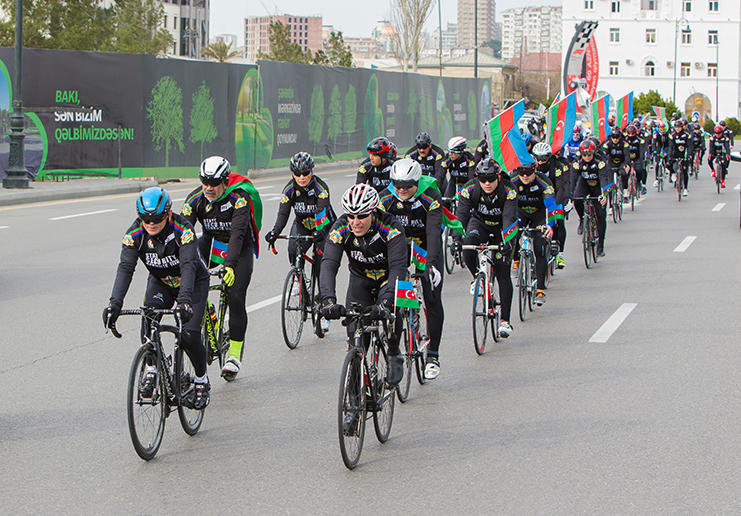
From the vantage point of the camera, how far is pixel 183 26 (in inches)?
5842

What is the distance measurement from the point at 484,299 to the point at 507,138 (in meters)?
10.5

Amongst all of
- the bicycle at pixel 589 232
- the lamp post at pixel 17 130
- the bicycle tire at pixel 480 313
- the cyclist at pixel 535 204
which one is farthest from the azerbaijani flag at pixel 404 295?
the lamp post at pixel 17 130

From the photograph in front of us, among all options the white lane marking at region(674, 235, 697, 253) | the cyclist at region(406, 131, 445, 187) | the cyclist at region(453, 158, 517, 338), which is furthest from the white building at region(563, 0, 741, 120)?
the cyclist at region(453, 158, 517, 338)

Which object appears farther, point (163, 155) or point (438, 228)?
point (163, 155)

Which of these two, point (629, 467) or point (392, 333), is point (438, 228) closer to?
point (392, 333)

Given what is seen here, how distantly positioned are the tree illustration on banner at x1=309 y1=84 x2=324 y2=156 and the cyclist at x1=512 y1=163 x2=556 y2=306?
70.6 feet

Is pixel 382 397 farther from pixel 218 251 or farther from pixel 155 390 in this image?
pixel 218 251

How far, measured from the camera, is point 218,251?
8461mm

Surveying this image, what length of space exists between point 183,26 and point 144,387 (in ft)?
486

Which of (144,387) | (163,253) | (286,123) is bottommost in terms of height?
(144,387)

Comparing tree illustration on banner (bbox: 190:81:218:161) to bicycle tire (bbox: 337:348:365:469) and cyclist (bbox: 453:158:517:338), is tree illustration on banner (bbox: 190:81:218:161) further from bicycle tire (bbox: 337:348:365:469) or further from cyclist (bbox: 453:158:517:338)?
bicycle tire (bbox: 337:348:365:469)

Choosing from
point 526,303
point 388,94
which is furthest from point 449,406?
point 388,94

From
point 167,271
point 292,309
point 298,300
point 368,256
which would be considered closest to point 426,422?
point 368,256

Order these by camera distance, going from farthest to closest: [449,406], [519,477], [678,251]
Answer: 1. [678,251]
2. [449,406]
3. [519,477]
